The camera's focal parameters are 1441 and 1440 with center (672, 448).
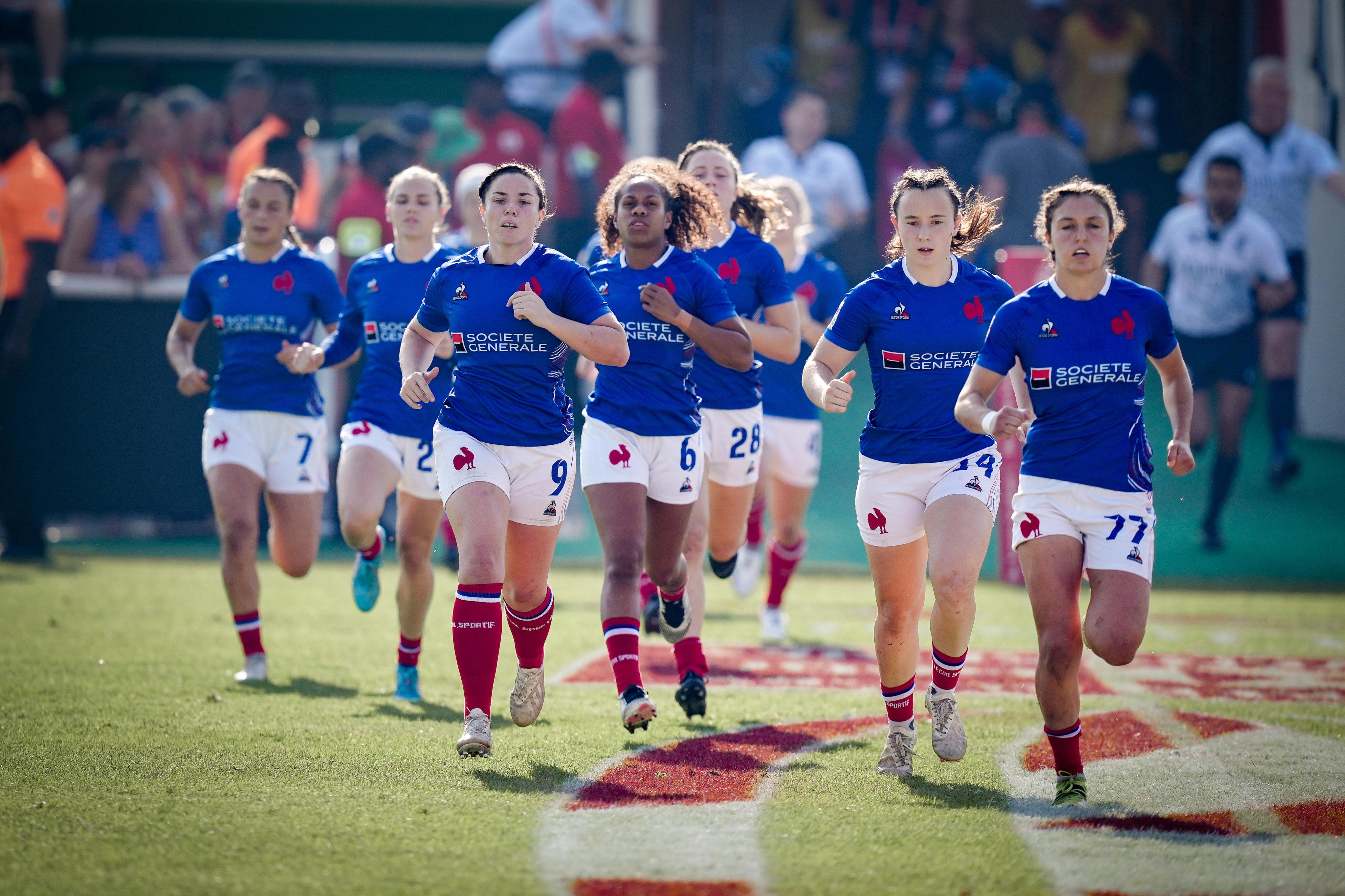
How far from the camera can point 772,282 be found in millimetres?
7215

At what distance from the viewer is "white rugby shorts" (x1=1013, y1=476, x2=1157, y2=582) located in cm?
521

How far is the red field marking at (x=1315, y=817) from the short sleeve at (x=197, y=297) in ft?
19.0

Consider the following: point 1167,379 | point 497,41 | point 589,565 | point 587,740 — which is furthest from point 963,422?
point 497,41

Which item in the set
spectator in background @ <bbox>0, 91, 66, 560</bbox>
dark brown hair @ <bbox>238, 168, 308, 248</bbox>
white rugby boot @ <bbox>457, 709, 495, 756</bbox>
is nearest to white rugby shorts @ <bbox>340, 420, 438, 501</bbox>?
dark brown hair @ <bbox>238, 168, 308, 248</bbox>

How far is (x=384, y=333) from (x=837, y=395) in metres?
2.81

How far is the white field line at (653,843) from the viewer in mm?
4266

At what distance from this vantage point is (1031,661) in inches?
343

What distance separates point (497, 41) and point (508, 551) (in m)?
10.8

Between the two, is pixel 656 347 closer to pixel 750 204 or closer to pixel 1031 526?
pixel 750 204

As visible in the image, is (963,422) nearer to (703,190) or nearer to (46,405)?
(703,190)

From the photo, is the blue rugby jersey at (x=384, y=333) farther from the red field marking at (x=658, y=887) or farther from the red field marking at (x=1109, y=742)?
the red field marking at (x=658, y=887)

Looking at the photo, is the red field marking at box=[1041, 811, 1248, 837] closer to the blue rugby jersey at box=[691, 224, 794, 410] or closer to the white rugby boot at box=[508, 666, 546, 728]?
the white rugby boot at box=[508, 666, 546, 728]

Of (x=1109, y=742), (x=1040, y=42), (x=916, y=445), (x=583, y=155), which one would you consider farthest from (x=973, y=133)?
(x=916, y=445)

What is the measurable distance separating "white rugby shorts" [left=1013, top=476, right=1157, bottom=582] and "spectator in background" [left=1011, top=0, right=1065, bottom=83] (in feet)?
39.7
